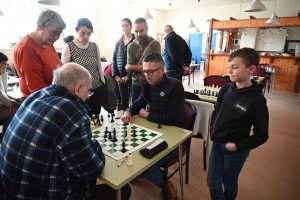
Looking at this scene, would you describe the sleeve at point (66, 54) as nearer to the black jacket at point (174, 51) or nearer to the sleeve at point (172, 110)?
the sleeve at point (172, 110)

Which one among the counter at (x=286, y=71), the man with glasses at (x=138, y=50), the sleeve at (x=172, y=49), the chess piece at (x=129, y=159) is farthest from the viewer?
the counter at (x=286, y=71)

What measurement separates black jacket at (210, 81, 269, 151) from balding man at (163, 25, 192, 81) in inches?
74.7

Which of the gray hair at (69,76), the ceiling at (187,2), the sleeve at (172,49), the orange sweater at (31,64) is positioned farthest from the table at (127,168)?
the ceiling at (187,2)

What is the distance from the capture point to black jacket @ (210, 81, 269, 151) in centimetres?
121

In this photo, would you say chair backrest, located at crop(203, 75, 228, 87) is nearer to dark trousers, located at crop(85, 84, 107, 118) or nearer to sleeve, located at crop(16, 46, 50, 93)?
dark trousers, located at crop(85, 84, 107, 118)

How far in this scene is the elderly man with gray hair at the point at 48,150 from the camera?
0.85 metres

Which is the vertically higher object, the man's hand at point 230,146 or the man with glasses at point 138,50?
the man with glasses at point 138,50

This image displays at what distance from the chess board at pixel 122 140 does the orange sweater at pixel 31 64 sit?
0.63m

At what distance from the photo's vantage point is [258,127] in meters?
1.22

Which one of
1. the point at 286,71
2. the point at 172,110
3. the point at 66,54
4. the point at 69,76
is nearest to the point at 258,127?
the point at 172,110

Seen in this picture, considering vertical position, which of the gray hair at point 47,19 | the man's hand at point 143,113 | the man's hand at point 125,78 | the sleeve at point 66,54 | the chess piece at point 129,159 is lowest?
the chess piece at point 129,159

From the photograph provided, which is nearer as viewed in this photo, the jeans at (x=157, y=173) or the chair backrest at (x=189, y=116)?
the jeans at (x=157, y=173)

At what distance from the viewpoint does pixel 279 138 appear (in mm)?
3064

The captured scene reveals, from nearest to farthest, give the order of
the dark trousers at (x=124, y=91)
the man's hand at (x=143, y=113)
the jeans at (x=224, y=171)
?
the jeans at (x=224, y=171) → the man's hand at (x=143, y=113) → the dark trousers at (x=124, y=91)
